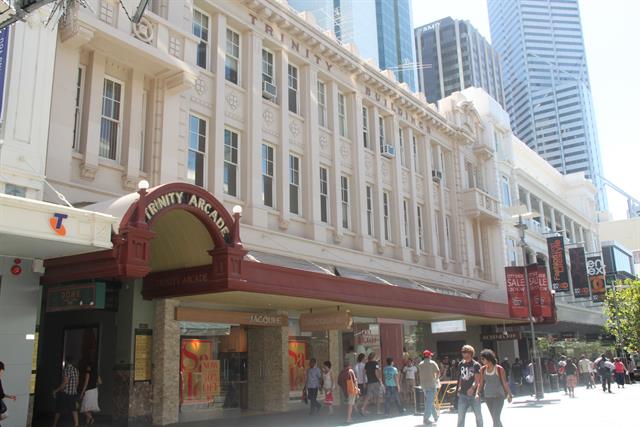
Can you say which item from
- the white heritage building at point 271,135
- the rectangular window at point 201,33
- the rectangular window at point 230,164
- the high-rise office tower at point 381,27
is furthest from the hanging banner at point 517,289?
the high-rise office tower at point 381,27

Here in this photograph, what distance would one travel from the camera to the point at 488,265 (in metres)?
34.1

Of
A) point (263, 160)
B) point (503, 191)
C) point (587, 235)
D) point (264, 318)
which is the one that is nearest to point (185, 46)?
point (263, 160)

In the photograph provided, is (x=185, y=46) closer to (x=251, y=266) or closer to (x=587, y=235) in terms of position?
(x=251, y=266)

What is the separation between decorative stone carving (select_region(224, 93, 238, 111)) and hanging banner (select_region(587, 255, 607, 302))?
3585 centimetres

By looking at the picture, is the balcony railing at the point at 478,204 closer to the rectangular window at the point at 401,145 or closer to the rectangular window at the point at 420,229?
the rectangular window at the point at 420,229

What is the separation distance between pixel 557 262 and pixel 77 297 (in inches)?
1395

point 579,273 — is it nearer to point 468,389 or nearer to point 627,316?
point 627,316

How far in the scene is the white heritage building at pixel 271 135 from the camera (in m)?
15.3

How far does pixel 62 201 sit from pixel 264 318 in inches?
302

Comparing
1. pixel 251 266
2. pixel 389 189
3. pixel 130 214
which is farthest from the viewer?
pixel 389 189

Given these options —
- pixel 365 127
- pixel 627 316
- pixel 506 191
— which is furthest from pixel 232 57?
pixel 627 316

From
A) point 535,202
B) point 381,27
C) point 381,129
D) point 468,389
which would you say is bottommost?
point 468,389

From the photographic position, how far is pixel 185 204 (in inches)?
517

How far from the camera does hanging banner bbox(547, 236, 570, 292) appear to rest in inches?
1635
